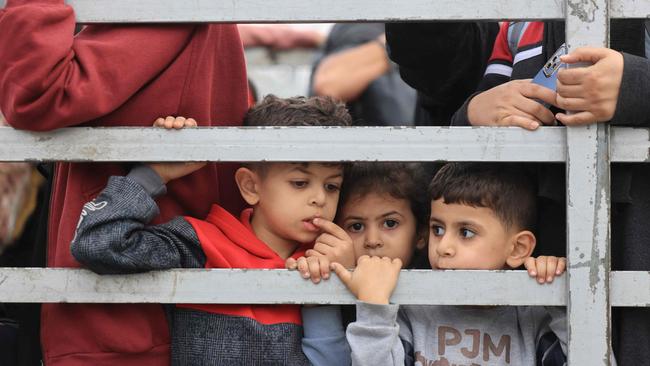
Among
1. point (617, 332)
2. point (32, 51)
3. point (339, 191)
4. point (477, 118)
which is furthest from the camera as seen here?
point (339, 191)

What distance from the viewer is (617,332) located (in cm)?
241

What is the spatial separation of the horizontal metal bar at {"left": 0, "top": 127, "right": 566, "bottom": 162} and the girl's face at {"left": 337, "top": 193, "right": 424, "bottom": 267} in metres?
0.56

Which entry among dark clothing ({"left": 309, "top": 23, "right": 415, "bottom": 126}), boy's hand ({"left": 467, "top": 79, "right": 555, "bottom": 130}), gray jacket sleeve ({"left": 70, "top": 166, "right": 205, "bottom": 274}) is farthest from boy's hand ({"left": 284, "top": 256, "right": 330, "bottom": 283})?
dark clothing ({"left": 309, "top": 23, "right": 415, "bottom": 126})

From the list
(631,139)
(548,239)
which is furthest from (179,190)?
(631,139)

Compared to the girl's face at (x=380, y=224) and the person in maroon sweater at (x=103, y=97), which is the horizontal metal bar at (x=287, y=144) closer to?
the person in maroon sweater at (x=103, y=97)

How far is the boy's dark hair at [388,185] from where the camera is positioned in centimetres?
284

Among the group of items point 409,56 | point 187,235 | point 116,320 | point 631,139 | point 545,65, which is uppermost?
point 409,56

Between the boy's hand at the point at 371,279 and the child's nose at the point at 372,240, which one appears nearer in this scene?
the boy's hand at the point at 371,279

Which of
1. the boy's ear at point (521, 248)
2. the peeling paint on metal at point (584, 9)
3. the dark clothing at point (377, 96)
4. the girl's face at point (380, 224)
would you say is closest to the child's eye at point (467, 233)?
the boy's ear at point (521, 248)

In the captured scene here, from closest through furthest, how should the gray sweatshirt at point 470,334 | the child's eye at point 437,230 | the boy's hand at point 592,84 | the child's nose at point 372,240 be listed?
1. the boy's hand at point 592,84
2. the gray sweatshirt at point 470,334
3. the child's eye at point 437,230
4. the child's nose at point 372,240

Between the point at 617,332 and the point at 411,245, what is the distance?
0.66 m

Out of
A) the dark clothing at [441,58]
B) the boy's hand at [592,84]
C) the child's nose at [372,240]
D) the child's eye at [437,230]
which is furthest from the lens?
the dark clothing at [441,58]

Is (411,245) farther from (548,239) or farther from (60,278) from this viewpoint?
(60,278)

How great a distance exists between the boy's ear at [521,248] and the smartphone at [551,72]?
0.42 metres
